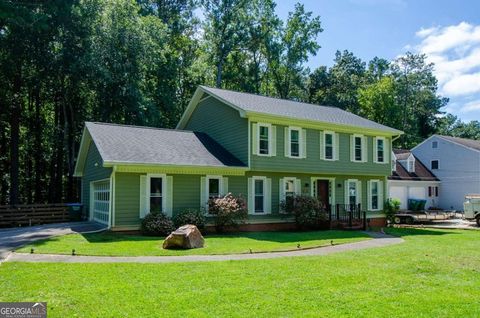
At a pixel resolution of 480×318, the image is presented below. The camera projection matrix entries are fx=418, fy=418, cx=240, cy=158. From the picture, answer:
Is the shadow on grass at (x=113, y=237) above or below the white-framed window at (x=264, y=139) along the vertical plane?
below

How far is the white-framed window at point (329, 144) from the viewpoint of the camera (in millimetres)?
23219

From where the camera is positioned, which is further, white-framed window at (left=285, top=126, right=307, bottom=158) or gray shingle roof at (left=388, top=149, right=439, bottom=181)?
gray shingle roof at (left=388, top=149, right=439, bottom=181)

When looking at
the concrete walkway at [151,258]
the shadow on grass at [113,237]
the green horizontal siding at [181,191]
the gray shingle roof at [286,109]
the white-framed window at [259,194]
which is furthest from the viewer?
the gray shingle roof at [286,109]

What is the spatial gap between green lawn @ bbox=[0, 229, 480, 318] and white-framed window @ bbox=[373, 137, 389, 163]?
14.6 m

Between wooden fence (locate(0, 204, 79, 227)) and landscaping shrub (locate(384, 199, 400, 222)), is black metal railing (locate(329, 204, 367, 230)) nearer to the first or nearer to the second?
landscaping shrub (locate(384, 199, 400, 222))

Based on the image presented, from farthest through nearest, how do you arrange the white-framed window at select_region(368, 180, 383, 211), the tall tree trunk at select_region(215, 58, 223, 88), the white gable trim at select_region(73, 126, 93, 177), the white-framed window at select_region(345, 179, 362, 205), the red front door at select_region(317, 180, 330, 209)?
1. the tall tree trunk at select_region(215, 58, 223, 88)
2. the white-framed window at select_region(368, 180, 383, 211)
3. the white-framed window at select_region(345, 179, 362, 205)
4. the red front door at select_region(317, 180, 330, 209)
5. the white gable trim at select_region(73, 126, 93, 177)

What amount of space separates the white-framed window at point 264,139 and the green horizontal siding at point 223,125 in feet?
1.63

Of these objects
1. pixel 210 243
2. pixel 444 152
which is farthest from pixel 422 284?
pixel 444 152

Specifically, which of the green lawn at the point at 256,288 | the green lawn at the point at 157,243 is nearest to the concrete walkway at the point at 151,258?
the green lawn at the point at 157,243

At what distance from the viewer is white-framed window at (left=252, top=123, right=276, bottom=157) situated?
67.2 ft

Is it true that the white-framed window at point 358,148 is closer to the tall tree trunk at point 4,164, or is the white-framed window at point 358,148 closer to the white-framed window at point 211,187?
the white-framed window at point 211,187

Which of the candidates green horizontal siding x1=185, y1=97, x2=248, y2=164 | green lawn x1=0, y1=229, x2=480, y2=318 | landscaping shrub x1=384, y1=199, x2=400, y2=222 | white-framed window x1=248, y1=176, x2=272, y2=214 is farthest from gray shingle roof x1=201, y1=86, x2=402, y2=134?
green lawn x1=0, y1=229, x2=480, y2=318

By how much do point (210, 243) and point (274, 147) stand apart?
25.5 feet

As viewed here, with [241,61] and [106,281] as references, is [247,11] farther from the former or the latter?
[106,281]
